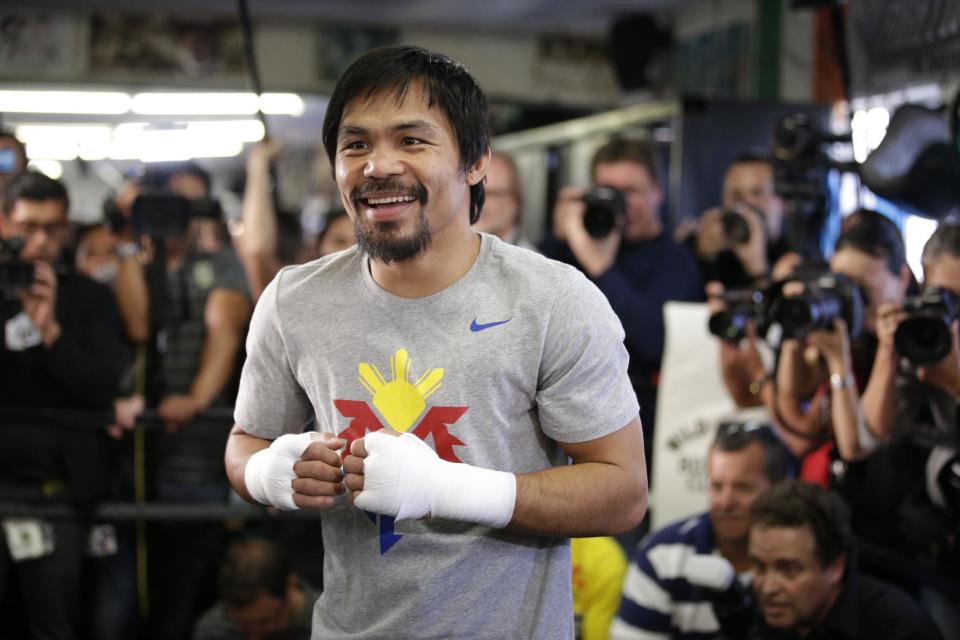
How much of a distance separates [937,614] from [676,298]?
48.5 inches

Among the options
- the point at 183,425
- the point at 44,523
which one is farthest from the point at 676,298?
the point at 44,523

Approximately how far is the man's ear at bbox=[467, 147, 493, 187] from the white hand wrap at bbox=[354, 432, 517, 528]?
41 centimetres

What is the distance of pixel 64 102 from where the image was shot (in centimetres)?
889


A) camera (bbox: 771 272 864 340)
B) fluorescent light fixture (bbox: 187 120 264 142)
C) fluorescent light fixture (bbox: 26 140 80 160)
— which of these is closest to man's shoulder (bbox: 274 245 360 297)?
camera (bbox: 771 272 864 340)

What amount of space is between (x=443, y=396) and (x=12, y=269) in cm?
190

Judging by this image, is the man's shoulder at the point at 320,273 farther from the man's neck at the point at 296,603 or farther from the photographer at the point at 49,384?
the man's neck at the point at 296,603

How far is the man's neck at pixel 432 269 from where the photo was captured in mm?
1679

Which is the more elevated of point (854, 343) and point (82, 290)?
point (82, 290)

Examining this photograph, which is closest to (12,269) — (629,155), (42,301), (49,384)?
(42,301)

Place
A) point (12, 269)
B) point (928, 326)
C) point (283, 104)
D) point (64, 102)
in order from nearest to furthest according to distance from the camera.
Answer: point (928, 326) → point (12, 269) → point (64, 102) → point (283, 104)

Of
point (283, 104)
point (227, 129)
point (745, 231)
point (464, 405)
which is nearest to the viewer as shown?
point (464, 405)

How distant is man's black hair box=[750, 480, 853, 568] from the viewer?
8.67 ft

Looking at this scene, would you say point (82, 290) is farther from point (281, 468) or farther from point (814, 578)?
point (814, 578)

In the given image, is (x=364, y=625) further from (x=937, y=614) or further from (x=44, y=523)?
(x=44, y=523)
